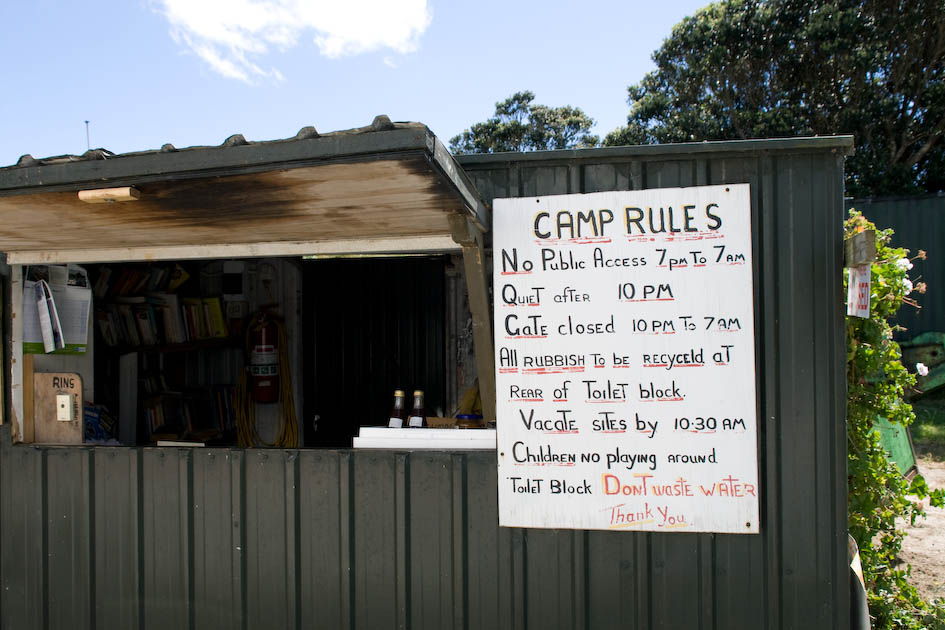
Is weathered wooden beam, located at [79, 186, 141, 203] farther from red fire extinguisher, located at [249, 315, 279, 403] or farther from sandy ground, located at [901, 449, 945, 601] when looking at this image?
sandy ground, located at [901, 449, 945, 601]

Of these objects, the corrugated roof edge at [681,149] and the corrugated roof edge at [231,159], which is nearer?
the corrugated roof edge at [231,159]

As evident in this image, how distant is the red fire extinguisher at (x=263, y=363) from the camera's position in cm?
528

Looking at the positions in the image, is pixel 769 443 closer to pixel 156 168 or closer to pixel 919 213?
pixel 156 168

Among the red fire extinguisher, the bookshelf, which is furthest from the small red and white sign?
the red fire extinguisher

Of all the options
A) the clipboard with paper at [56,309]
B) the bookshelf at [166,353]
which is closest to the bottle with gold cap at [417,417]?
the clipboard with paper at [56,309]

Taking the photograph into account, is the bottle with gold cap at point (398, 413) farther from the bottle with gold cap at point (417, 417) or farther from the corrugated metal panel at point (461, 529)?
the corrugated metal panel at point (461, 529)

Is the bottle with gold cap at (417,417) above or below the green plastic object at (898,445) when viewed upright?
above

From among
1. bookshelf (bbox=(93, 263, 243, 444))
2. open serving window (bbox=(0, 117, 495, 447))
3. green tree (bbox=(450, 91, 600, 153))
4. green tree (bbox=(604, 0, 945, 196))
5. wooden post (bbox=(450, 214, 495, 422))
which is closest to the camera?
open serving window (bbox=(0, 117, 495, 447))

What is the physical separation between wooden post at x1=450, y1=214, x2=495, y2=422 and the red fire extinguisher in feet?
10.5

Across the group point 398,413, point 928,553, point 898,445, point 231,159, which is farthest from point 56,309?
point 928,553

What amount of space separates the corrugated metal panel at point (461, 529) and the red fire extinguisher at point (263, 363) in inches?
93.8

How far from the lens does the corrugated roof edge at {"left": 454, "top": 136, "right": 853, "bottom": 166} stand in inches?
94.2

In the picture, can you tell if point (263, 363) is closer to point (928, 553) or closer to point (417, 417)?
point (417, 417)

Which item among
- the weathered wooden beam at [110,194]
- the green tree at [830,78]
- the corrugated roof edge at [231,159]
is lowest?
the weathered wooden beam at [110,194]
